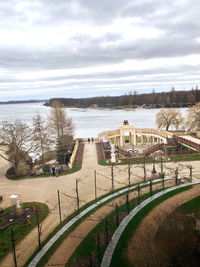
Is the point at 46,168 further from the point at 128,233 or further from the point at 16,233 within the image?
the point at 128,233

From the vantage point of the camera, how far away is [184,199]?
18469 mm

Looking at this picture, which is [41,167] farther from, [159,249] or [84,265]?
[159,249]

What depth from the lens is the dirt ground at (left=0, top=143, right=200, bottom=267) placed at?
49.3 feet

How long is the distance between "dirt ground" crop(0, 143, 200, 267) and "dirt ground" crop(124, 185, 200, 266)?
19.8ft

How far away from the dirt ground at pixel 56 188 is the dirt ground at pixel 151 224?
6.04m

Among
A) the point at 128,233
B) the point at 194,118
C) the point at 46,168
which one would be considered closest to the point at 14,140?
→ the point at 46,168

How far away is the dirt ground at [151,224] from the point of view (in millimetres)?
12148

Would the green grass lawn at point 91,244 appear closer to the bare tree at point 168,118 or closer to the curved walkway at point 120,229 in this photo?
the curved walkway at point 120,229

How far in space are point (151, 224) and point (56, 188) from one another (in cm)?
1218

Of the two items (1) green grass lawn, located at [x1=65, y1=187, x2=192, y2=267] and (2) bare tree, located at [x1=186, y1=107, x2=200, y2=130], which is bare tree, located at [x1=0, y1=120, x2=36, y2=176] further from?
(2) bare tree, located at [x1=186, y1=107, x2=200, y2=130]

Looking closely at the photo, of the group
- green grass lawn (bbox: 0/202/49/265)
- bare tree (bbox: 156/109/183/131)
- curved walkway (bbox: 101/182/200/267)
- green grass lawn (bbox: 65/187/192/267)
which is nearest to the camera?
curved walkway (bbox: 101/182/200/267)

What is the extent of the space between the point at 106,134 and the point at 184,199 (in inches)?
1303

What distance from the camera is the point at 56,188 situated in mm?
23641

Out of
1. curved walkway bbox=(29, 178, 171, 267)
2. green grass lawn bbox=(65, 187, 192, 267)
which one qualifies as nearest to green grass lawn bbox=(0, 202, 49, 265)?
curved walkway bbox=(29, 178, 171, 267)
